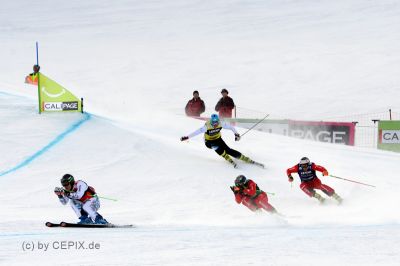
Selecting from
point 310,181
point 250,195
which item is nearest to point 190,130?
point 310,181

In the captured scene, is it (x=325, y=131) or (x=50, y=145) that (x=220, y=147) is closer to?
(x=50, y=145)

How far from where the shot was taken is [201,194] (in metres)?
15.0

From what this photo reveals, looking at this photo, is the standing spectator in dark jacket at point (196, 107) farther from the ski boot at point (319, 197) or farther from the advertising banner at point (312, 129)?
the ski boot at point (319, 197)

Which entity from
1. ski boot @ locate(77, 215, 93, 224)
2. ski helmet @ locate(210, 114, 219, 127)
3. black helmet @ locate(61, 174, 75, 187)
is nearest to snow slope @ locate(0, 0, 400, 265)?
ski boot @ locate(77, 215, 93, 224)

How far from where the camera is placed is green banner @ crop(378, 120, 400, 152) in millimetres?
18750

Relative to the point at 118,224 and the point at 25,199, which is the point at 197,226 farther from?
the point at 25,199

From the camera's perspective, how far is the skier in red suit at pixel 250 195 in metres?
12.7

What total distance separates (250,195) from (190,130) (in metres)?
6.61

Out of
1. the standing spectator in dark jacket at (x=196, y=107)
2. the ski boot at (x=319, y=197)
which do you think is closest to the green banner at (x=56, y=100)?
the standing spectator in dark jacket at (x=196, y=107)

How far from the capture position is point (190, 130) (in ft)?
63.1

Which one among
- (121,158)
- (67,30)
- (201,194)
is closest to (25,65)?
(67,30)

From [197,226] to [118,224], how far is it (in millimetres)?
1388

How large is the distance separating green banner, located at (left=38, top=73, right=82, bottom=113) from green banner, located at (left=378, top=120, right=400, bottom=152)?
787cm

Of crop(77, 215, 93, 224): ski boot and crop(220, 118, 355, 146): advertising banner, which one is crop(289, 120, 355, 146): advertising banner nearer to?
crop(220, 118, 355, 146): advertising banner
